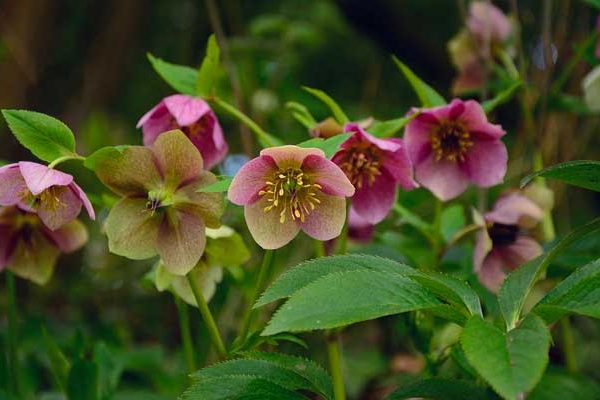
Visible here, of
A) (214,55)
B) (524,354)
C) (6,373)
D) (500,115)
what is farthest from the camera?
(500,115)

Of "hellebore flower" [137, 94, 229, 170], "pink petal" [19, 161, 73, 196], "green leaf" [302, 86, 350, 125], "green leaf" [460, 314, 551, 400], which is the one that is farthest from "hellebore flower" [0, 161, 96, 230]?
"green leaf" [460, 314, 551, 400]

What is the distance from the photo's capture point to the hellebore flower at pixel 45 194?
62 cm

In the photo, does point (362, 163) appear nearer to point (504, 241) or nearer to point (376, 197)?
point (376, 197)

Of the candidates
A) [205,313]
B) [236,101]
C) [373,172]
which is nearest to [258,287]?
[205,313]

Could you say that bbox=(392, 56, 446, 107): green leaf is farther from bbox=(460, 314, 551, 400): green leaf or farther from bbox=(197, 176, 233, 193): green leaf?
bbox=(460, 314, 551, 400): green leaf

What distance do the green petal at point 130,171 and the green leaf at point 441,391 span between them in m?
0.27

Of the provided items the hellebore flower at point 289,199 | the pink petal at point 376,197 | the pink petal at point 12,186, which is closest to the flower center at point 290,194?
the hellebore flower at point 289,199

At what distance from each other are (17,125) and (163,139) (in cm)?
12

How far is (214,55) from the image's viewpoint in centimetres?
74

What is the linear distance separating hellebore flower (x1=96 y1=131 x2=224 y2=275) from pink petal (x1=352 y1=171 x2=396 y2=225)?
0.53 ft

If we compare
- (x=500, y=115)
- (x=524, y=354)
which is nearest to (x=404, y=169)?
(x=524, y=354)

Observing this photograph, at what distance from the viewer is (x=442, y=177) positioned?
0.83 m

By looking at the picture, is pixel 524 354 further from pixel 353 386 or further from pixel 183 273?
pixel 353 386

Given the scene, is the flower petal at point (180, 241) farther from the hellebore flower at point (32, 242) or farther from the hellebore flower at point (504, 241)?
the hellebore flower at point (504, 241)
